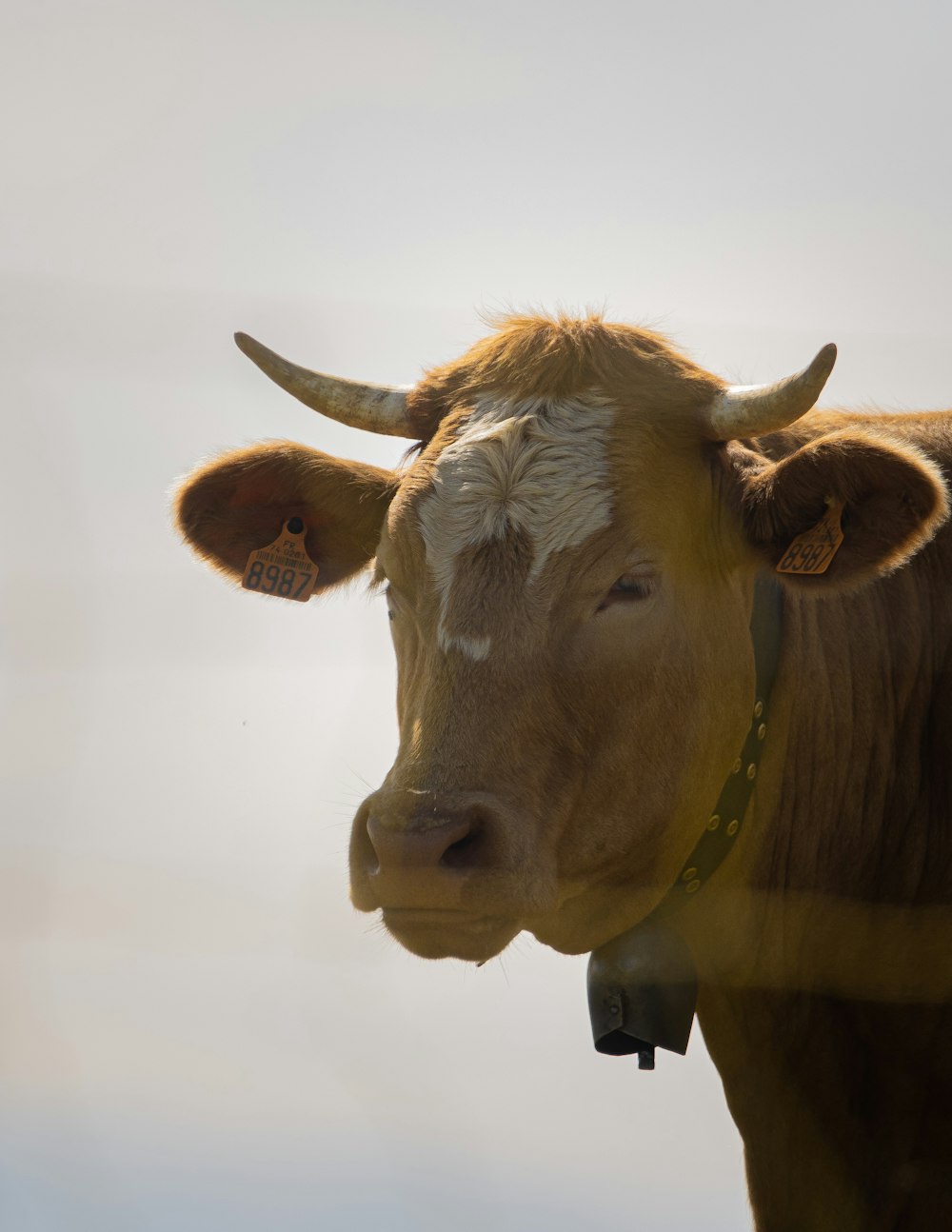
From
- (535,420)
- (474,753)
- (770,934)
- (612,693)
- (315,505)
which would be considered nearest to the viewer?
(474,753)

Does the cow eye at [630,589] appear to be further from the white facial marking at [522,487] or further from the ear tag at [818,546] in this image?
the ear tag at [818,546]

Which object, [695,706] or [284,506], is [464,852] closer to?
[695,706]

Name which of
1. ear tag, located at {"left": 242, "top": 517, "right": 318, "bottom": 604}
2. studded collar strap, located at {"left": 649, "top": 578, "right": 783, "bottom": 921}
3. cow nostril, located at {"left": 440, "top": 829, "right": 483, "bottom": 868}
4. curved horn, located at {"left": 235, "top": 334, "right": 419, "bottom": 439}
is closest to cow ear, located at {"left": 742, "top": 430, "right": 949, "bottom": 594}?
studded collar strap, located at {"left": 649, "top": 578, "right": 783, "bottom": 921}

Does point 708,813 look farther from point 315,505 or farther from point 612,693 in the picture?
point 315,505

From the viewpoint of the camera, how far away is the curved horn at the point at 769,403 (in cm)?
331

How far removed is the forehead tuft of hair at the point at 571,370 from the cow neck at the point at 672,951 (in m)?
0.60

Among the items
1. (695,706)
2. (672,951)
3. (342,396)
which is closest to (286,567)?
(342,396)

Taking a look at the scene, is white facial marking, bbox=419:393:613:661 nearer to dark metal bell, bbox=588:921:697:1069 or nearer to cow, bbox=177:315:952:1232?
cow, bbox=177:315:952:1232

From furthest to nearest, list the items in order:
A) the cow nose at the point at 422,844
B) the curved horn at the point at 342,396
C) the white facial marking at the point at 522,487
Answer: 1. the curved horn at the point at 342,396
2. the white facial marking at the point at 522,487
3. the cow nose at the point at 422,844

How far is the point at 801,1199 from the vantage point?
3.87 metres

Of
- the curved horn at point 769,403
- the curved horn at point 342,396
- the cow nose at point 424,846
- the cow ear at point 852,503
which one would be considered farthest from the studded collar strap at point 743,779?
the curved horn at point 342,396

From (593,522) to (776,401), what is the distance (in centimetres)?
56

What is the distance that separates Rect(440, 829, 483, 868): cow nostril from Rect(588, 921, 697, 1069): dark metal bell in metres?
0.95

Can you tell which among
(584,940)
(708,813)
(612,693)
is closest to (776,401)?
(612,693)
